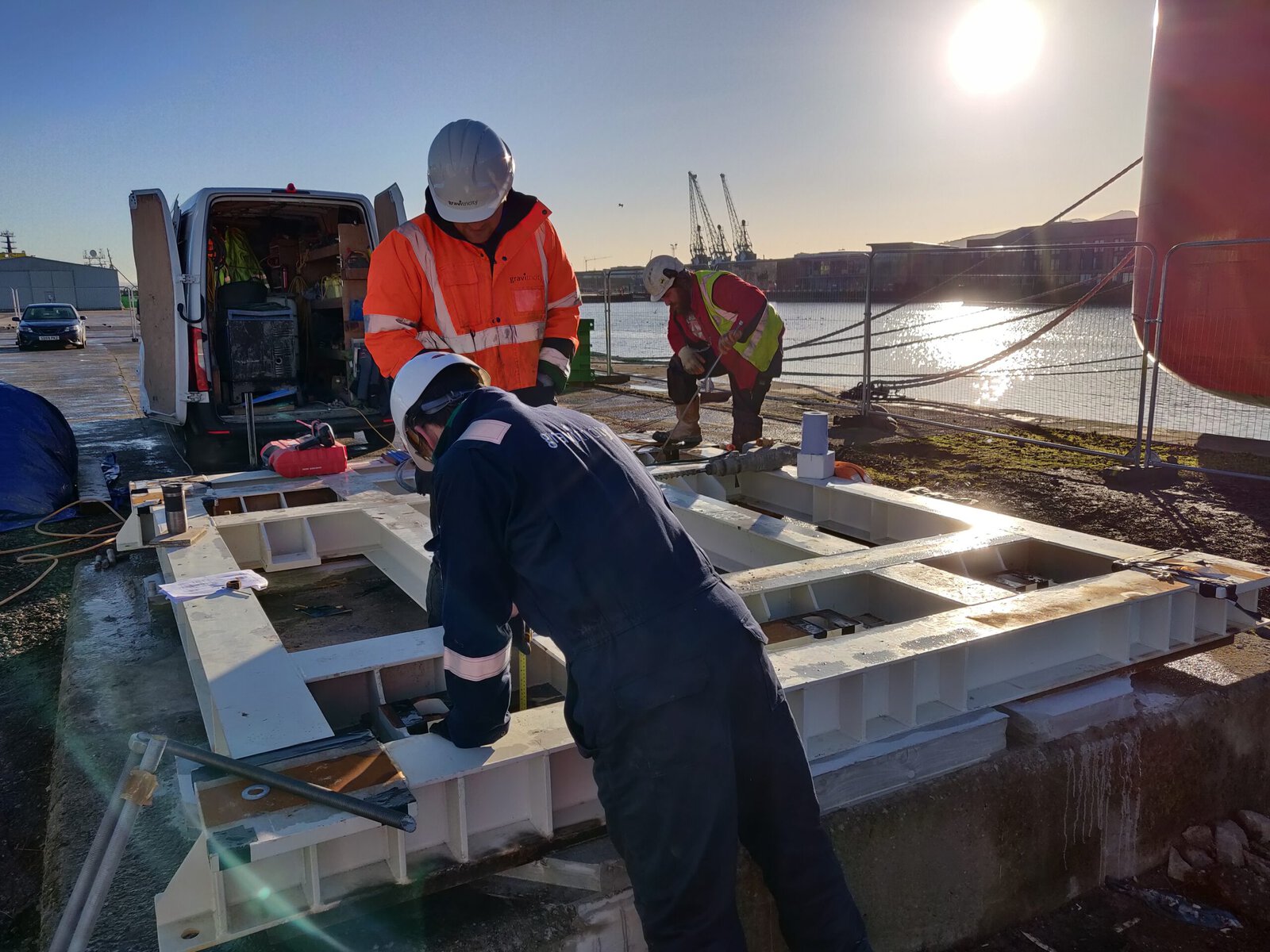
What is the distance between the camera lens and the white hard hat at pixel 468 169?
3.31 m

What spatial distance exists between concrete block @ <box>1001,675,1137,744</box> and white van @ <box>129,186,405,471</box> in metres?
4.51

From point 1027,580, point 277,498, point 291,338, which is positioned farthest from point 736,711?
point 291,338

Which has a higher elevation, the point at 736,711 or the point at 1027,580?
the point at 736,711

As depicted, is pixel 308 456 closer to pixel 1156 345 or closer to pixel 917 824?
pixel 917 824

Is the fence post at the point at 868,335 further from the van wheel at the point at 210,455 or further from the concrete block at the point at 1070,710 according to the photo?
the concrete block at the point at 1070,710

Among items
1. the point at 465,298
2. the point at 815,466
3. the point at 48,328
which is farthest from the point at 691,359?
the point at 48,328

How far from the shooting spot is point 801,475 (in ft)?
17.6

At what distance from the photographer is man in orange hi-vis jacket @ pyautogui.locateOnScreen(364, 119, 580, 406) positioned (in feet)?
11.0

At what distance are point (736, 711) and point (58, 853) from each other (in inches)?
74.5

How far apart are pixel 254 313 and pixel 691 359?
157 inches

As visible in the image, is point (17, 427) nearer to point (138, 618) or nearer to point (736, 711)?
point (138, 618)

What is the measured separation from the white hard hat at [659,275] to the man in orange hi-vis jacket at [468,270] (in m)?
3.35

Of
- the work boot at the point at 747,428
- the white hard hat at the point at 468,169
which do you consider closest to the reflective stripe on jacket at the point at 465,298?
the white hard hat at the point at 468,169

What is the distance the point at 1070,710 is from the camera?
297 centimetres
